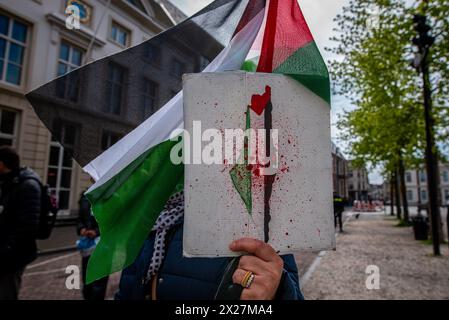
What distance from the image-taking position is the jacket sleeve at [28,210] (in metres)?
2.90

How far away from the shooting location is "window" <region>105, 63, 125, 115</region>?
1.68 m

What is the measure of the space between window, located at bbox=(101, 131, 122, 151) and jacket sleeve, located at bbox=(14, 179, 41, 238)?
5.95 ft

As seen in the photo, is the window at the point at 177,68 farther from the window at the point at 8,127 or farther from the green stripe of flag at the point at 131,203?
the window at the point at 8,127

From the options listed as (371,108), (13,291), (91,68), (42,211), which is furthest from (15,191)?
(371,108)

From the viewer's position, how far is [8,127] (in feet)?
44.2

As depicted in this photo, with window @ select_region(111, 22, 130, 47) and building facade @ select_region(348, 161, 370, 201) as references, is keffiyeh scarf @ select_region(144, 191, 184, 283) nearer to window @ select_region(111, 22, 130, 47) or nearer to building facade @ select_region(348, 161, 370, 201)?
building facade @ select_region(348, 161, 370, 201)

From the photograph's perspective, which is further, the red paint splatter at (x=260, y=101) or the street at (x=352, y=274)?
the street at (x=352, y=274)

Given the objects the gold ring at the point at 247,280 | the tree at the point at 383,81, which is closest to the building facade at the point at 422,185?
the tree at the point at 383,81

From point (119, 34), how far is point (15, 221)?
52.7 ft

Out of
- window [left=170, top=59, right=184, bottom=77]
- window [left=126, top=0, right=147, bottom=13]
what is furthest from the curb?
window [left=126, top=0, right=147, bottom=13]

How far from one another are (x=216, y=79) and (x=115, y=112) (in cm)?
87

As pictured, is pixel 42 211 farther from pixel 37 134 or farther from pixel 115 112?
pixel 37 134

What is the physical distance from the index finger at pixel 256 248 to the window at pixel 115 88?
3.62ft

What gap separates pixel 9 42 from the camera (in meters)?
13.3
